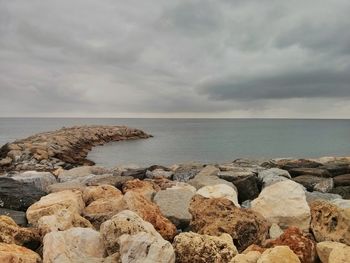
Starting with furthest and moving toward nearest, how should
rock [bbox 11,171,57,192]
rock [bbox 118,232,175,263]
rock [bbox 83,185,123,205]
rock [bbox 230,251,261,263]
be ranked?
rock [bbox 11,171,57,192] → rock [bbox 83,185,123,205] → rock [bbox 230,251,261,263] → rock [bbox 118,232,175,263]

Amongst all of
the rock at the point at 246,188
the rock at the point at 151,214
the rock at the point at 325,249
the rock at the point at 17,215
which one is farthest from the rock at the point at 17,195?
the rock at the point at 325,249

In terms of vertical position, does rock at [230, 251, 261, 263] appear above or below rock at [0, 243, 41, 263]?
above

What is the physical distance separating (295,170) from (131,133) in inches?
2595

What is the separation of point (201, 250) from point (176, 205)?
108 inches

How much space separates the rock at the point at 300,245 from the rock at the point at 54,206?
12.0 feet

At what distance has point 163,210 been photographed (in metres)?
8.57

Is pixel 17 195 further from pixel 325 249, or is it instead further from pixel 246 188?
pixel 325 249

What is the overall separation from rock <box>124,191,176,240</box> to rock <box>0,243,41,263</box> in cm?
199

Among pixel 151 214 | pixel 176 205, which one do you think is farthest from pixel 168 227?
pixel 176 205

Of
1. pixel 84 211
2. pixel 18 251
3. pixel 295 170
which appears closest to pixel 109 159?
pixel 295 170

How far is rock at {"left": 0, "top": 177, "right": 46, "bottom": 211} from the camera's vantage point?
9.22 m

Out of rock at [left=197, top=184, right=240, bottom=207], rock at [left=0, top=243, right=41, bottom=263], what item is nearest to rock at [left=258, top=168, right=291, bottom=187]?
rock at [left=197, top=184, right=240, bottom=207]

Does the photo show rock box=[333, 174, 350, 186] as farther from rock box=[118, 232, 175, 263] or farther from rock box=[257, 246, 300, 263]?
rock box=[118, 232, 175, 263]

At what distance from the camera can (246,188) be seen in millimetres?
11914
